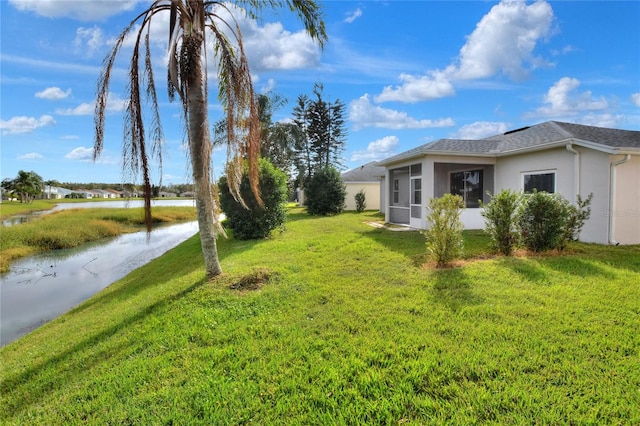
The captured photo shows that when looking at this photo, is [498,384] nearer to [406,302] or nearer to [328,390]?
[328,390]

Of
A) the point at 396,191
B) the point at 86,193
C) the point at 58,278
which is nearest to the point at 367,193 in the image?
the point at 396,191

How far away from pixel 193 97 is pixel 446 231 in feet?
18.9

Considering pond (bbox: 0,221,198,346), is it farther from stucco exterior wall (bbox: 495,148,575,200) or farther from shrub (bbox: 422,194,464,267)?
stucco exterior wall (bbox: 495,148,575,200)

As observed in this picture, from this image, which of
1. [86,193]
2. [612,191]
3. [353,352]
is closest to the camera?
[353,352]

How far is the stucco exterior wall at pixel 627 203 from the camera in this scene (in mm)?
8766

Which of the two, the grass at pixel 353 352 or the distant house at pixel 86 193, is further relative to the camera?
the distant house at pixel 86 193

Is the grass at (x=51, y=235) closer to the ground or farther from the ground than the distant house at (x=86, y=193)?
closer to the ground

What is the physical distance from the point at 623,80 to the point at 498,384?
15672 millimetres

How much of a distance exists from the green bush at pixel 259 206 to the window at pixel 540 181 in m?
8.79

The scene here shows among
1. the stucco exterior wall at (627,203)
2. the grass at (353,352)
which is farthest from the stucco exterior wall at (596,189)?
the grass at (353,352)

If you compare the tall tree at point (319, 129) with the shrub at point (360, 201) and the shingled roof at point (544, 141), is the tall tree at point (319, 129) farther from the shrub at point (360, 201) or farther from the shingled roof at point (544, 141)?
the shingled roof at point (544, 141)

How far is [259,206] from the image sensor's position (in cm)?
1164

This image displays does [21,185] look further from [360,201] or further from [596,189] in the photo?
[596,189]

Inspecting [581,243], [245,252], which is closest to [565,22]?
[581,243]
